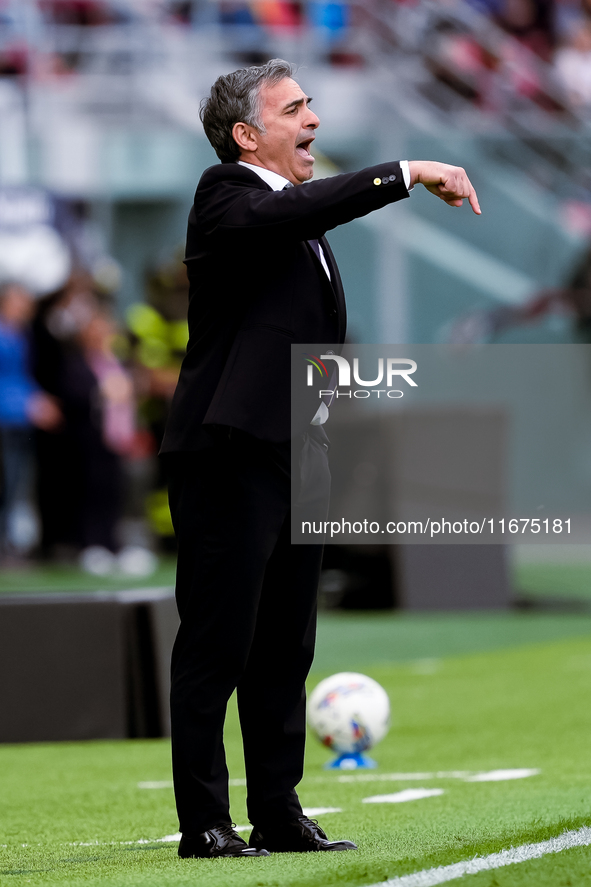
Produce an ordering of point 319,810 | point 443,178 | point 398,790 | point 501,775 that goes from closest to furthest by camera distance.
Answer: point 443,178 < point 319,810 < point 398,790 < point 501,775

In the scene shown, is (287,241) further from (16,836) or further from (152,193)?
(152,193)

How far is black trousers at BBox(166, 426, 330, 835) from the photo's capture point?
3803mm

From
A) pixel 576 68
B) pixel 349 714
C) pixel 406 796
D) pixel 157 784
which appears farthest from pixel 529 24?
pixel 406 796

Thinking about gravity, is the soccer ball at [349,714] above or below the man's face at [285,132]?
below

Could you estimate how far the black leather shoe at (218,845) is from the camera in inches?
150

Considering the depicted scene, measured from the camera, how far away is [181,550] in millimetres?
3889

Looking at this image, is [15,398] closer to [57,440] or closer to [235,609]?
[57,440]

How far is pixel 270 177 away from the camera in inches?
152

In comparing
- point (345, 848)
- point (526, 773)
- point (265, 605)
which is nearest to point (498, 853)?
point (345, 848)

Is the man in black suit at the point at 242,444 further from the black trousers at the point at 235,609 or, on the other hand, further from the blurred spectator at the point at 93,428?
the blurred spectator at the point at 93,428

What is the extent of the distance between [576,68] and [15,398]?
9.80 m

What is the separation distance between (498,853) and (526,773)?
6.92 feet

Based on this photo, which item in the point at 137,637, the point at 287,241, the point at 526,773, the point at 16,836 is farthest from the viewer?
the point at 137,637

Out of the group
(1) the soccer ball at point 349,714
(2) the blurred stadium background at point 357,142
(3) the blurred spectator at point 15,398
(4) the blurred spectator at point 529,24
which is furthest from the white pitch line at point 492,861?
(4) the blurred spectator at point 529,24
